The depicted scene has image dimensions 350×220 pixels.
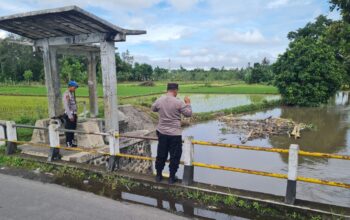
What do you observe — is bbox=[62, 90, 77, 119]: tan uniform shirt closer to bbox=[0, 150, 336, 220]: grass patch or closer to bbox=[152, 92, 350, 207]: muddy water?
bbox=[0, 150, 336, 220]: grass patch

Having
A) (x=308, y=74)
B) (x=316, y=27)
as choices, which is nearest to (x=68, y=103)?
(x=308, y=74)

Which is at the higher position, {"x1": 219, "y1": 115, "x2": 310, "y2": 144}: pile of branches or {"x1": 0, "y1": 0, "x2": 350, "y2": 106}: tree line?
{"x1": 0, "y1": 0, "x2": 350, "y2": 106}: tree line

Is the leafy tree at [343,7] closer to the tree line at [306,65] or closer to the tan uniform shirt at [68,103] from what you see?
the tree line at [306,65]

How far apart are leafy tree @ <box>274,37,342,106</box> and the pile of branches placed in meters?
11.9

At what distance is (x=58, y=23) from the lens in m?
7.50

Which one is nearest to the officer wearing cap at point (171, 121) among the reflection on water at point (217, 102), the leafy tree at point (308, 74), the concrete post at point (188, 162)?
the concrete post at point (188, 162)

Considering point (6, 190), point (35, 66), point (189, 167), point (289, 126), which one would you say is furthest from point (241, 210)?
point (35, 66)

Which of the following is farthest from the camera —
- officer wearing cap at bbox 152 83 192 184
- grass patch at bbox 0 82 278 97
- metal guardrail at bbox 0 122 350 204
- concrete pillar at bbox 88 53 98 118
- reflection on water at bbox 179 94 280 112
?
grass patch at bbox 0 82 278 97

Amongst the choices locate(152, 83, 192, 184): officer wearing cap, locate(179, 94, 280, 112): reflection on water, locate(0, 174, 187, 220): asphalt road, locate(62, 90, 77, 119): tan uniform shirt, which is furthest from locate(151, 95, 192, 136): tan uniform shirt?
locate(179, 94, 280, 112): reflection on water

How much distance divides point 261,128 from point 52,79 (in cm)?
1604

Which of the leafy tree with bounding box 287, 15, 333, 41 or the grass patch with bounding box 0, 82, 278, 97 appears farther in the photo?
the leafy tree with bounding box 287, 15, 333, 41

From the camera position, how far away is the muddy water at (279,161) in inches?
408

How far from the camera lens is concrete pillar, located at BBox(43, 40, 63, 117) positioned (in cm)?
904

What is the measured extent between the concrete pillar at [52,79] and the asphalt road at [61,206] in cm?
366
